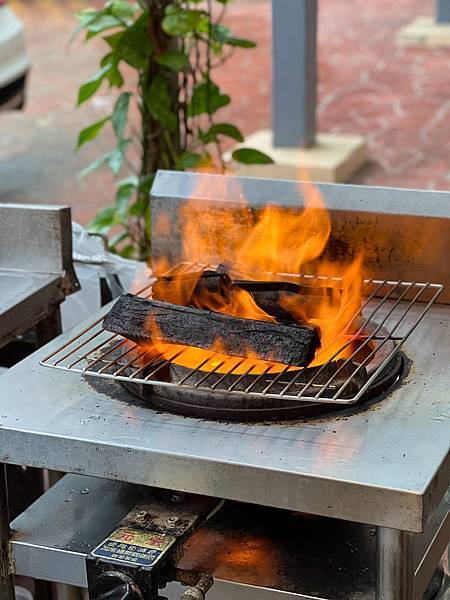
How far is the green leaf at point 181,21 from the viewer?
396 cm

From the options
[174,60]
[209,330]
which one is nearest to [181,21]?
[174,60]

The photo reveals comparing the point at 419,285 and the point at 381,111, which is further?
the point at 381,111

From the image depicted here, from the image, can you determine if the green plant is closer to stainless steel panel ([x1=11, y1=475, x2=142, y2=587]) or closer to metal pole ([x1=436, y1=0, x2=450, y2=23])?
stainless steel panel ([x1=11, y1=475, x2=142, y2=587])

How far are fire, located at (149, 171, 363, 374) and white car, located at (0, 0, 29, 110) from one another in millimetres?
5340

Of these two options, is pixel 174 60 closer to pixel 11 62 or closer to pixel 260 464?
pixel 260 464

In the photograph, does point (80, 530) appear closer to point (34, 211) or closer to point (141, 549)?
point (141, 549)

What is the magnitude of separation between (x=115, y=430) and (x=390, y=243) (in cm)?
101

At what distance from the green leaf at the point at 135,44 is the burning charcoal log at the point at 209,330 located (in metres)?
1.87

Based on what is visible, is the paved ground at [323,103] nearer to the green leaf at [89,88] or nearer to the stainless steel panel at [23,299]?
the green leaf at [89,88]

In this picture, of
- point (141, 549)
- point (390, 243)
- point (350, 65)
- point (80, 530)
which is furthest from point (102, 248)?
point (350, 65)

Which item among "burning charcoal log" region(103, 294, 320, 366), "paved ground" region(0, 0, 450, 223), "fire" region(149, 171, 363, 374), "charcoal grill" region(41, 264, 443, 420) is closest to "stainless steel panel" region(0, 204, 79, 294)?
"fire" region(149, 171, 363, 374)

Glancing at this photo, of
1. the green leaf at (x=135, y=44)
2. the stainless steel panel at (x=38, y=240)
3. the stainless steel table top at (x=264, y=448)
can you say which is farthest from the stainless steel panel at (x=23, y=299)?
the green leaf at (x=135, y=44)

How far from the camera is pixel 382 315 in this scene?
2809 mm

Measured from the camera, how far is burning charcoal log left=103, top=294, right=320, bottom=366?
7.52 ft
